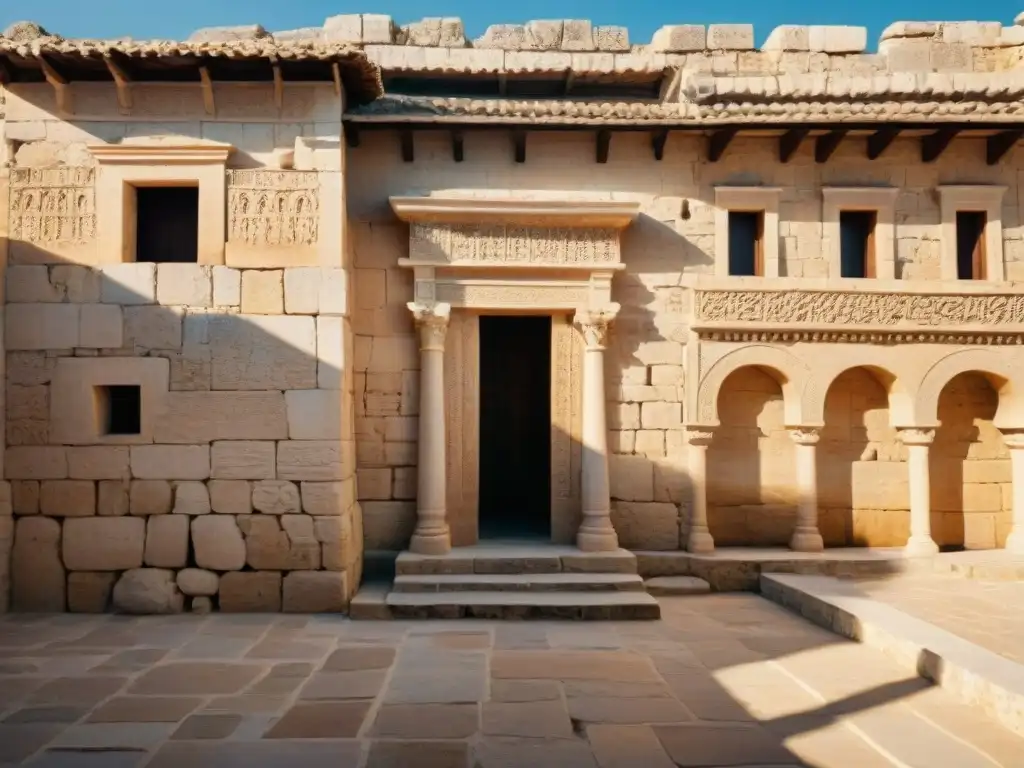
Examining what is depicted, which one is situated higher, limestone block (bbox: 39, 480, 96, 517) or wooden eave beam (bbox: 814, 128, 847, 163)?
wooden eave beam (bbox: 814, 128, 847, 163)

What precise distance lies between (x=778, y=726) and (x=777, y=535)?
15.9 ft

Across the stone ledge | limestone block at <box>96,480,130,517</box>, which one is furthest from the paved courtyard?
limestone block at <box>96,480,130,517</box>

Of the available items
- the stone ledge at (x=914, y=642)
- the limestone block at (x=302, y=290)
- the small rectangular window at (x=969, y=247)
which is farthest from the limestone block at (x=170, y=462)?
the small rectangular window at (x=969, y=247)

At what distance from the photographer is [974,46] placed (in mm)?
9992

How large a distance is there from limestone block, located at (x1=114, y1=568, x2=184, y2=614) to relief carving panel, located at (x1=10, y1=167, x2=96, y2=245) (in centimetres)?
348

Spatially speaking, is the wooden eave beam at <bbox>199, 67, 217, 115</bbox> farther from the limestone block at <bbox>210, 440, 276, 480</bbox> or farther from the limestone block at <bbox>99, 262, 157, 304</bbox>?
the limestone block at <bbox>210, 440, 276, 480</bbox>

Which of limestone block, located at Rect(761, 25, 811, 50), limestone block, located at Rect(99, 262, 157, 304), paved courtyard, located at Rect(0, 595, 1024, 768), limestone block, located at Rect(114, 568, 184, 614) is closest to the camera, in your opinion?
paved courtyard, located at Rect(0, 595, 1024, 768)

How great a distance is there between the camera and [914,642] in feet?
18.4

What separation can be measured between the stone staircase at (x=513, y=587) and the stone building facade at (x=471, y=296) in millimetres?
311

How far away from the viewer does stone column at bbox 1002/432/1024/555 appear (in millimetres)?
8867

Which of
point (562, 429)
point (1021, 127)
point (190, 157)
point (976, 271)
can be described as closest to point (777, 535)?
point (562, 429)

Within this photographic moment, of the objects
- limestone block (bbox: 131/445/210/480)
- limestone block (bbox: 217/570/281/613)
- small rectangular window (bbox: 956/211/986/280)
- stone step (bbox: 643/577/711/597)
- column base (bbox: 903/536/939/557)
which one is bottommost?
stone step (bbox: 643/577/711/597)

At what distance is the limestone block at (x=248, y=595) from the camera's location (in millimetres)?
7406

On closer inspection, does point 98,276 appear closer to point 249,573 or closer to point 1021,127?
point 249,573
